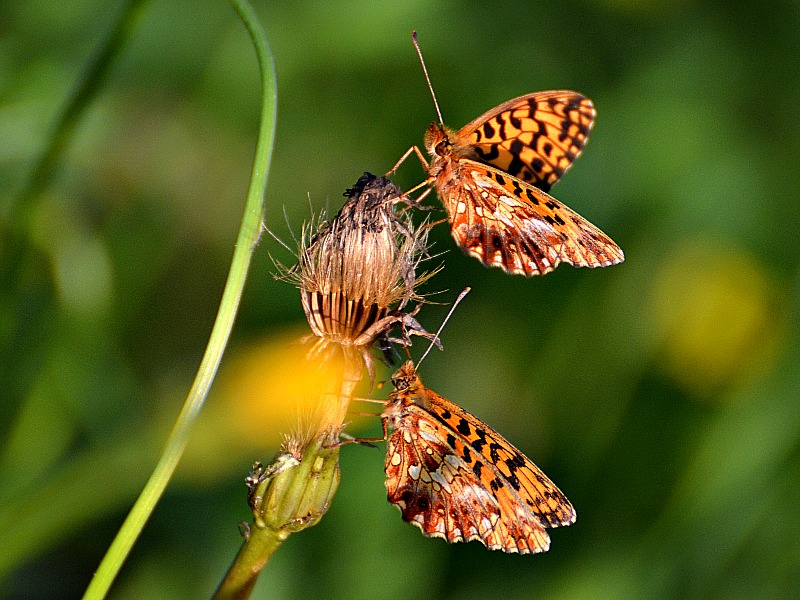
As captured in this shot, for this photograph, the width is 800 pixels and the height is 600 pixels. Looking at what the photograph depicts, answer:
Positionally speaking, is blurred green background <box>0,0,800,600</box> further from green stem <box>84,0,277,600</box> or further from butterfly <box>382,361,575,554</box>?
green stem <box>84,0,277,600</box>

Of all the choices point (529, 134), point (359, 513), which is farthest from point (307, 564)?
point (529, 134)

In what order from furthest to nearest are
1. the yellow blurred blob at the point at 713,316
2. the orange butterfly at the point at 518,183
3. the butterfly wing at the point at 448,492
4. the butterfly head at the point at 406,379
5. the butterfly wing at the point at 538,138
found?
the yellow blurred blob at the point at 713,316 → the butterfly wing at the point at 538,138 → the orange butterfly at the point at 518,183 → the butterfly head at the point at 406,379 → the butterfly wing at the point at 448,492

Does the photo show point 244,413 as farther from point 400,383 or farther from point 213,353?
point 213,353

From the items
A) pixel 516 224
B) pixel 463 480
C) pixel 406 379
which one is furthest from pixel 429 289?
pixel 463 480

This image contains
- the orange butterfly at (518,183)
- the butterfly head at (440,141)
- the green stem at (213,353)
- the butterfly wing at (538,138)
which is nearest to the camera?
the green stem at (213,353)

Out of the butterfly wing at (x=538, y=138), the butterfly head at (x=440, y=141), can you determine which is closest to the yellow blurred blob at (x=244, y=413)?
the butterfly head at (x=440, y=141)

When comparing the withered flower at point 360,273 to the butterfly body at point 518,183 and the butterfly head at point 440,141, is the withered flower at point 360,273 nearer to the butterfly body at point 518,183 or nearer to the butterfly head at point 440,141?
the butterfly body at point 518,183

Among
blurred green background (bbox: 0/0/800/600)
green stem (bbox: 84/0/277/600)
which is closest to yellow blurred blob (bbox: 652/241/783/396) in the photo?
blurred green background (bbox: 0/0/800/600)
